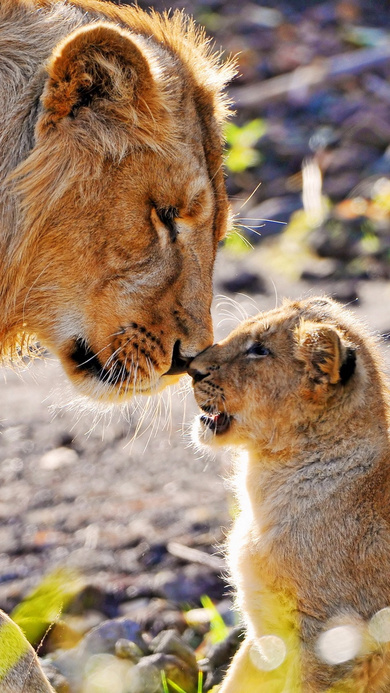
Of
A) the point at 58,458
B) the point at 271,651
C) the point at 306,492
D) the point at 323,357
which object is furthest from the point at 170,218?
the point at 58,458

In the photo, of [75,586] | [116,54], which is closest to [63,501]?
[75,586]

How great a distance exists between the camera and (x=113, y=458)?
5480mm

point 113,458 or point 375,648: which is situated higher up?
point 375,648

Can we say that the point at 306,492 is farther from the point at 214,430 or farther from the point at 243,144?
the point at 243,144

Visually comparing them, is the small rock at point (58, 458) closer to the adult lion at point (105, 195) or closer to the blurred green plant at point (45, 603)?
the blurred green plant at point (45, 603)

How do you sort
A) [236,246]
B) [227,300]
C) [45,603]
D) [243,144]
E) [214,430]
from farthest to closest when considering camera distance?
1. [243,144]
2. [236,246]
3. [227,300]
4. [45,603]
5. [214,430]

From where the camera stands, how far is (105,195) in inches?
135

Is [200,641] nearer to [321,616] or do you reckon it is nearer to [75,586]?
[75,586]

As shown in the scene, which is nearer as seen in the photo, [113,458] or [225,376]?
[225,376]

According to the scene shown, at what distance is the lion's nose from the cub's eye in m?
0.28

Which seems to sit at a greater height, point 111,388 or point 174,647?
point 111,388

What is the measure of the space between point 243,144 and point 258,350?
550 centimetres

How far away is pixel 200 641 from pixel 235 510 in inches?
32.0

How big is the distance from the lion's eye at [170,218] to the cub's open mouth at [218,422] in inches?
28.4
